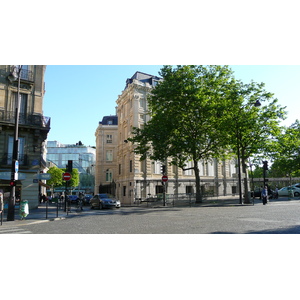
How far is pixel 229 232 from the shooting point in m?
9.03

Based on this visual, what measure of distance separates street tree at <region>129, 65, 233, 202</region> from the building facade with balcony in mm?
8862

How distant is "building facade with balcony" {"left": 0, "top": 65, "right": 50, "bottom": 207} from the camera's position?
72.6ft

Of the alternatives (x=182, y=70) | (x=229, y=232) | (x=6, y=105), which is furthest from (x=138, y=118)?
(x=229, y=232)

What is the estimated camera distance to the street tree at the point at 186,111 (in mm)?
25422

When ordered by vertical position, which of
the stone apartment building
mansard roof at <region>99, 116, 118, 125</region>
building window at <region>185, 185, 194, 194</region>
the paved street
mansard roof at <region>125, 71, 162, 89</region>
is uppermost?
mansard roof at <region>125, 71, 162, 89</region>

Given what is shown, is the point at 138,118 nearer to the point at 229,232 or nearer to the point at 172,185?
the point at 172,185

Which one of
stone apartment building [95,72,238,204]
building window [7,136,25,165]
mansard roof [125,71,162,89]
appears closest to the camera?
building window [7,136,25,165]

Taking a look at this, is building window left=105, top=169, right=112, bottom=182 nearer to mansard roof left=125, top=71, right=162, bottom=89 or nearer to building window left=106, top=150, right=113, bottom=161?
building window left=106, top=150, right=113, bottom=161

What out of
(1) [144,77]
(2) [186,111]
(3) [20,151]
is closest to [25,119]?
(3) [20,151]

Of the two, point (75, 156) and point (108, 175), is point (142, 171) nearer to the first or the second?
point (108, 175)

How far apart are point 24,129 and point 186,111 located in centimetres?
1454

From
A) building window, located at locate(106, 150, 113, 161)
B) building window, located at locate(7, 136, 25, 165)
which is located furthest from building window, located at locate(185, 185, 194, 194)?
building window, located at locate(7, 136, 25, 165)

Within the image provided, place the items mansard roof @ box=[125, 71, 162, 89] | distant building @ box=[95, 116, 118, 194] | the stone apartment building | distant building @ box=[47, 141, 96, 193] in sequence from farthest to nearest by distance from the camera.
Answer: distant building @ box=[47, 141, 96, 193]
distant building @ box=[95, 116, 118, 194]
mansard roof @ box=[125, 71, 162, 89]
the stone apartment building
